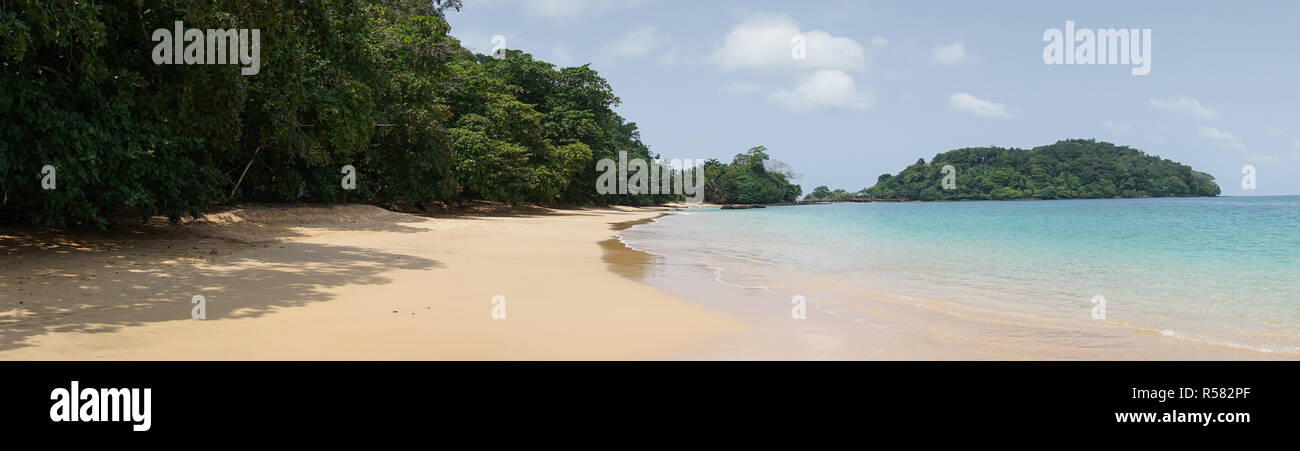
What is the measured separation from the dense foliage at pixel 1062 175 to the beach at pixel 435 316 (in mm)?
165308

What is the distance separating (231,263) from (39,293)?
3289mm

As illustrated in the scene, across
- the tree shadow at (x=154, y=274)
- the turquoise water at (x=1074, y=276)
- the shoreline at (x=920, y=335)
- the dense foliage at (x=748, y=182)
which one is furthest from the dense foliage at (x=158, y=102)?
the dense foliage at (x=748, y=182)

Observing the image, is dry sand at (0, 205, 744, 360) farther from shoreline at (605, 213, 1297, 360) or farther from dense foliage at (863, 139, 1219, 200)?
dense foliage at (863, 139, 1219, 200)

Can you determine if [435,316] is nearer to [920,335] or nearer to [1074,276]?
[920,335]

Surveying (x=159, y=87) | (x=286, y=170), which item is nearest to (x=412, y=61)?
(x=286, y=170)

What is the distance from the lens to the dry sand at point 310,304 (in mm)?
5117

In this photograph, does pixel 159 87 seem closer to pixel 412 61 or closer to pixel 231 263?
pixel 231 263

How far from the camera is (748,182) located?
5207 inches

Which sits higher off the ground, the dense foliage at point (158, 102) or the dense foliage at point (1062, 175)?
the dense foliage at point (1062, 175)

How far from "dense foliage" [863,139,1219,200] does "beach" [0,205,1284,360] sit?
165 meters

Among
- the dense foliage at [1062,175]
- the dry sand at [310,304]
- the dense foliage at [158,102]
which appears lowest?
the dry sand at [310,304]

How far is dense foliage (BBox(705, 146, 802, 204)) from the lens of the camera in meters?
126

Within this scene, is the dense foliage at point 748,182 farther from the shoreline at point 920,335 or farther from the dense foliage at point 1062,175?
the shoreline at point 920,335

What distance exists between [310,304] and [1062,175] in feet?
567
